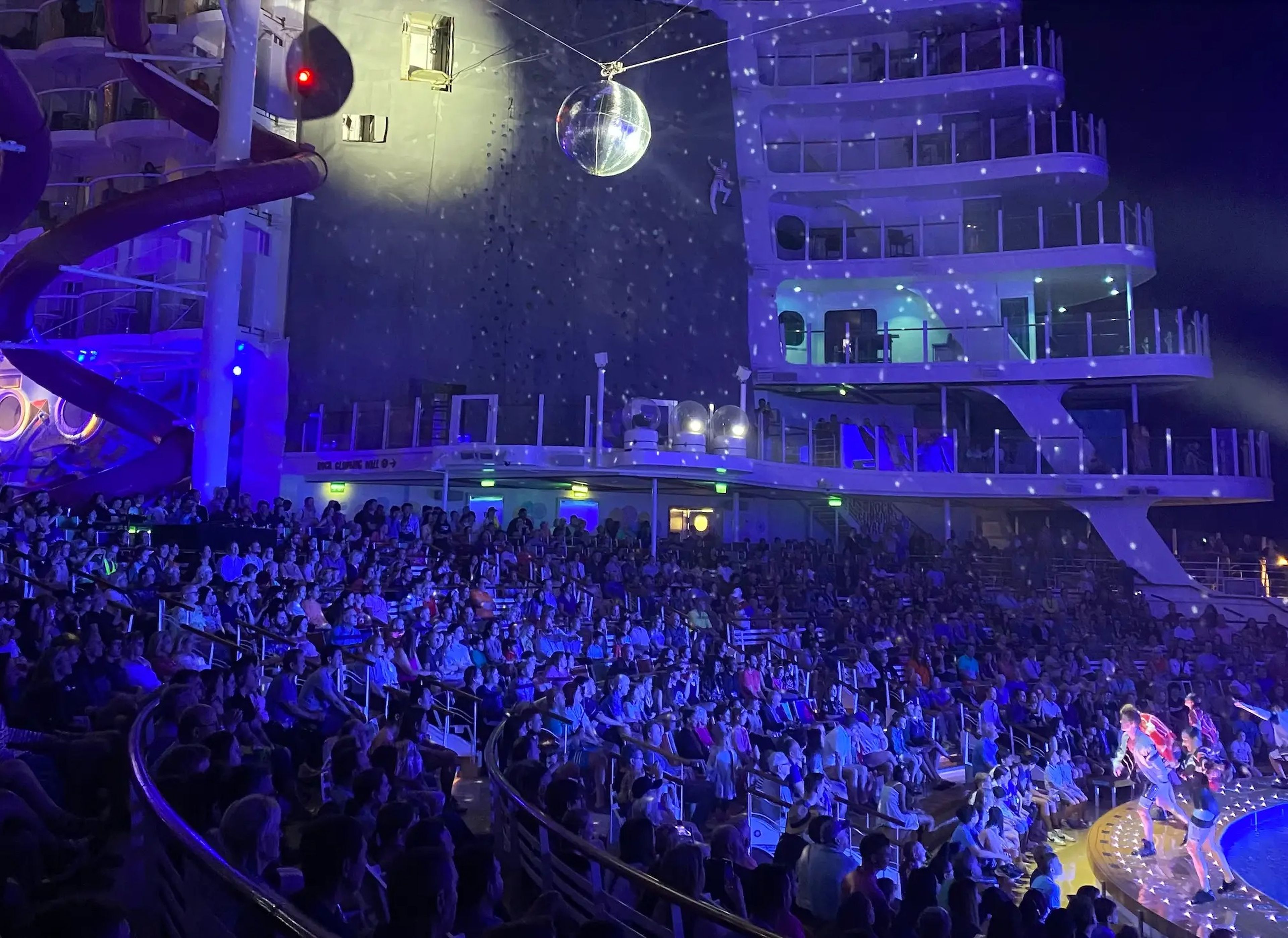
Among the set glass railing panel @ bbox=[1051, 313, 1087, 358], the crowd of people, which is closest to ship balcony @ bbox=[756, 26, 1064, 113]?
glass railing panel @ bbox=[1051, 313, 1087, 358]

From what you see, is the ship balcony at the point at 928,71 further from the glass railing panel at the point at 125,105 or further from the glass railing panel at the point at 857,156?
the glass railing panel at the point at 125,105

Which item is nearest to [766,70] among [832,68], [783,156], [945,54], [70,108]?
[832,68]

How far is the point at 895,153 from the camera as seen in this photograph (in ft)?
81.2

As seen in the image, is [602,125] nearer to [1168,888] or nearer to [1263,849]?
[1168,888]

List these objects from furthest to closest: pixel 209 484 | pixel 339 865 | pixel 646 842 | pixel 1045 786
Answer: pixel 209 484, pixel 1045 786, pixel 646 842, pixel 339 865

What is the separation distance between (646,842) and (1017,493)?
62.6ft

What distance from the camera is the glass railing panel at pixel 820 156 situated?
2480 cm

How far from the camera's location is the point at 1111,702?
1462 centimetres

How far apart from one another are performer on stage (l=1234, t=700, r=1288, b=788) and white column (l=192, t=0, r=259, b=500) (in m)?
15.5

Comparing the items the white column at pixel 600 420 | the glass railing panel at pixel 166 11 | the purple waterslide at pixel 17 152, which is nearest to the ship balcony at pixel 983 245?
the white column at pixel 600 420

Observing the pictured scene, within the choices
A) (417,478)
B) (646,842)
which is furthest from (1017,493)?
(646,842)

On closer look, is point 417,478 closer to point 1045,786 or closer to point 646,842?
point 1045,786

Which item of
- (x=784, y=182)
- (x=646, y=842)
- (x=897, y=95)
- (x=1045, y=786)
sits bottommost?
(x=1045, y=786)

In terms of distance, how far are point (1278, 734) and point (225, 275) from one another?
1700 centimetres
